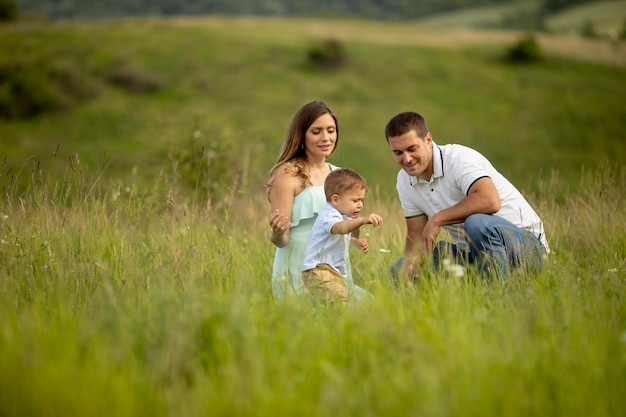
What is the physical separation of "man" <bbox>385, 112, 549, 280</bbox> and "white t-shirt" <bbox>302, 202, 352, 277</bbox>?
52cm

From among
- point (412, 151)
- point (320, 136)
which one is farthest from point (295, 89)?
point (412, 151)

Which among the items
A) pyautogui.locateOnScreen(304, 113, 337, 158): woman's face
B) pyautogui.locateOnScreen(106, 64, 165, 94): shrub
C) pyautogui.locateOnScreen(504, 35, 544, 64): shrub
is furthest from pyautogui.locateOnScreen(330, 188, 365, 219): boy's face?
pyautogui.locateOnScreen(504, 35, 544, 64): shrub

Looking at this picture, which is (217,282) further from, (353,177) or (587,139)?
(587,139)

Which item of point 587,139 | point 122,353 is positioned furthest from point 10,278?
point 587,139

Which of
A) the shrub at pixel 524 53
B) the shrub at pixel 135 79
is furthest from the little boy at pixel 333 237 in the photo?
the shrub at pixel 524 53

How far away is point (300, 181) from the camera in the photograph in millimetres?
5340

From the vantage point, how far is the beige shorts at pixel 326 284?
457 cm

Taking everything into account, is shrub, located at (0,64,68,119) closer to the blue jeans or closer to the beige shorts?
the beige shorts

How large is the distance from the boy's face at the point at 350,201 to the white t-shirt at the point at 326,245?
56mm

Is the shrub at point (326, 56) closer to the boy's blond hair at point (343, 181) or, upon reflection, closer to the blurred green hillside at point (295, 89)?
the blurred green hillside at point (295, 89)

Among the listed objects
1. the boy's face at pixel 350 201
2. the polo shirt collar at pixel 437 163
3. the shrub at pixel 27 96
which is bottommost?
the boy's face at pixel 350 201

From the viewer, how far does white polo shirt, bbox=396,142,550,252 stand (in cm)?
523

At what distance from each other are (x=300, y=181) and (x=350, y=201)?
71 cm

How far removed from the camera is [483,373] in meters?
2.97
